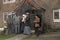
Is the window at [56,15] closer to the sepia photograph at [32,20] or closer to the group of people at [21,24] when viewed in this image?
the sepia photograph at [32,20]

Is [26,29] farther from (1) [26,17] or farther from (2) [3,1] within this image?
(2) [3,1]

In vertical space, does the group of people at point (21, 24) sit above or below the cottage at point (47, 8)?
below

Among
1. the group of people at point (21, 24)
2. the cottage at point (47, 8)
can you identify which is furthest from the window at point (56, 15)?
the group of people at point (21, 24)

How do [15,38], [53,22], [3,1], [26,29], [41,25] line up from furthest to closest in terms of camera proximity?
[3,1] < [53,22] < [41,25] < [26,29] < [15,38]

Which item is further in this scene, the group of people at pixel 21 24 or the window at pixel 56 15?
the window at pixel 56 15

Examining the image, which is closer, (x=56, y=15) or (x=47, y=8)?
(x=56, y=15)

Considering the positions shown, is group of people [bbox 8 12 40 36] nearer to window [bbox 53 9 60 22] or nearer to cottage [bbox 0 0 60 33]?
cottage [bbox 0 0 60 33]

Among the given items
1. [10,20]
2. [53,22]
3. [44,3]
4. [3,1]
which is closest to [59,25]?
[53,22]

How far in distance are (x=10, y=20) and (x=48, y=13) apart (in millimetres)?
4144

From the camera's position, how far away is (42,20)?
78.6ft

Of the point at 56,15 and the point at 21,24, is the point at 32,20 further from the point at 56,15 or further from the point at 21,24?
the point at 56,15

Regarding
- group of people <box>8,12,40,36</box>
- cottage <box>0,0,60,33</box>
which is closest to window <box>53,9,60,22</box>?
cottage <box>0,0,60,33</box>

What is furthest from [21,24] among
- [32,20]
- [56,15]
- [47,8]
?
[56,15]

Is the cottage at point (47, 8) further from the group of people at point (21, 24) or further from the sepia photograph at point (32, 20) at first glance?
the group of people at point (21, 24)
